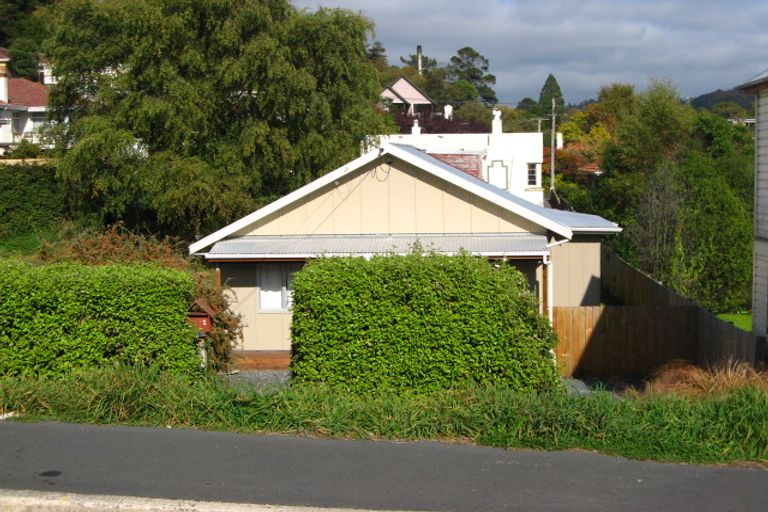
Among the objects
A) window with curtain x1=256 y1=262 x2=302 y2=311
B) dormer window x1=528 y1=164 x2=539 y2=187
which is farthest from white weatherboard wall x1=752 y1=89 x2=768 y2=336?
dormer window x1=528 y1=164 x2=539 y2=187

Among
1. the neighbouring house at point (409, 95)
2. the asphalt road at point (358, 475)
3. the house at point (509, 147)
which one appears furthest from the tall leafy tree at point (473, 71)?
the asphalt road at point (358, 475)

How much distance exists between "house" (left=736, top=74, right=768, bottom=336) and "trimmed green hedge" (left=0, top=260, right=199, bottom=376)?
1091 centimetres

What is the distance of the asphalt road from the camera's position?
6.93m

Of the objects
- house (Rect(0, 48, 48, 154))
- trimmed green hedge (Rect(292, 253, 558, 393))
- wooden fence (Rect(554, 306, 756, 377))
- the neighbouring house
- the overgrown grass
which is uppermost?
the neighbouring house

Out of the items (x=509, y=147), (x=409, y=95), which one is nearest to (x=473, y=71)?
(x=409, y=95)

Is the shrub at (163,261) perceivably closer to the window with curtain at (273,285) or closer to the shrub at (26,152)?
the window with curtain at (273,285)

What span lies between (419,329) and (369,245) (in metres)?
8.26

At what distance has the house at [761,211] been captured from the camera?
1612cm

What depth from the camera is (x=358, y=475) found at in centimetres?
748

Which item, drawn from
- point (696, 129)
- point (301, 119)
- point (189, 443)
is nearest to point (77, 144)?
point (301, 119)

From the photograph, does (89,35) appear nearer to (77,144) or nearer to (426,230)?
(77,144)

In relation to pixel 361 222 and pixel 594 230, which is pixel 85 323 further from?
pixel 594 230

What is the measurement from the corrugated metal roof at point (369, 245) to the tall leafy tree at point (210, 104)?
368 inches

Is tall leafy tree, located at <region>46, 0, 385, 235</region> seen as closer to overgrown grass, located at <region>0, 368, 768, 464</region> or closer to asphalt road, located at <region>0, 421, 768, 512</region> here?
overgrown grass, located at <region>0, 368, 768, 464</region>
